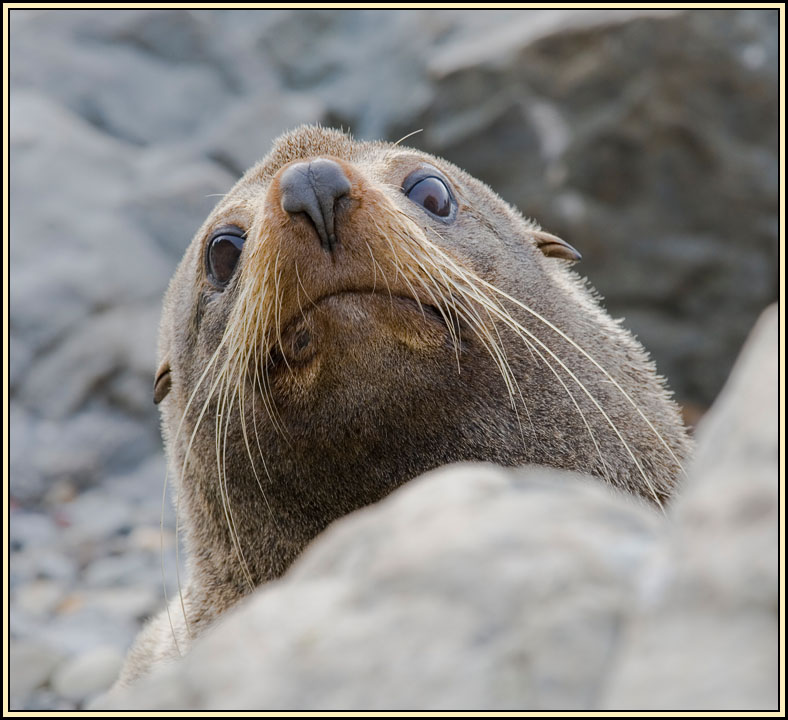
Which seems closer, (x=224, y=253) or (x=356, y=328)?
(x=356, y=328)

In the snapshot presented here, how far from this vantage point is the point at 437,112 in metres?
8.83

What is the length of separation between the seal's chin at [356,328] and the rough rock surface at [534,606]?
4.08 feet

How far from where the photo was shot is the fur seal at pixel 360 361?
2.40 meters

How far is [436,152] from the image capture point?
8719 mm

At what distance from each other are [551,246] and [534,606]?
9.15 ft

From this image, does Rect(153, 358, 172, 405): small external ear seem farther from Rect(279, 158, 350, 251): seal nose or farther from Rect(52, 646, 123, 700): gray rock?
Rect(52, 646, 123, 700): gray rock

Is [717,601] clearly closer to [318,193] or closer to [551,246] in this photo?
[318,193]

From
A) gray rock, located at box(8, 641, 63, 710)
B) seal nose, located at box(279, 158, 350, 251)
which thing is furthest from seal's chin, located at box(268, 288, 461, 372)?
gray rock, located at box(8, 641, 63, 710)

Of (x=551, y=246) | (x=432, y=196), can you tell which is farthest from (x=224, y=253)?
(x=551, y=246)

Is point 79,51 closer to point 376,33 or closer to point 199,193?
point 199,193

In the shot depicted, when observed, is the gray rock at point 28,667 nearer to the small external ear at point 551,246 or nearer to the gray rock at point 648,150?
the small external ear at point 551,246

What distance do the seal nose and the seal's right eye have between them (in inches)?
23.3

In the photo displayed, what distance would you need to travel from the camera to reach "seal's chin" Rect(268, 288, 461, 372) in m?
2.37

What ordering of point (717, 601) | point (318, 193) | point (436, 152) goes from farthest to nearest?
point (436, 152)
point (318, 193)
point (717, 601)
